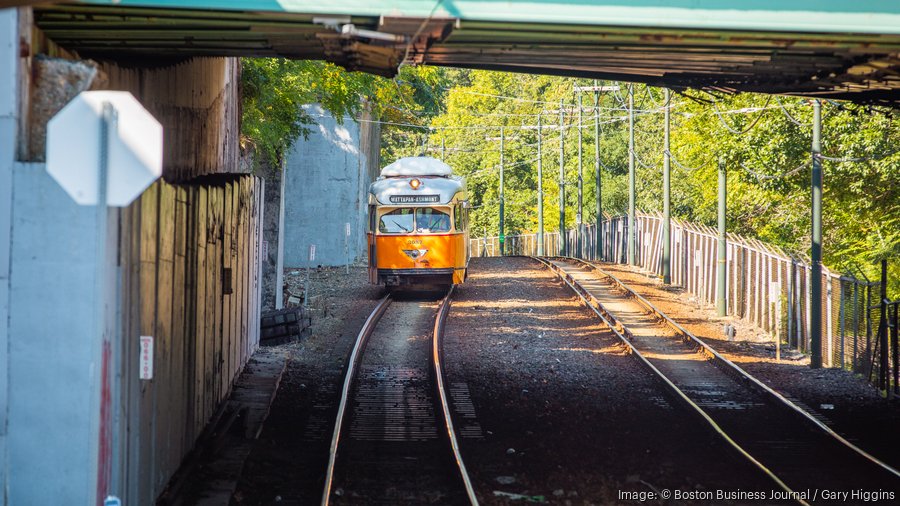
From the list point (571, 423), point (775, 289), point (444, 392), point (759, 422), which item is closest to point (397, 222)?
point (775, 289)

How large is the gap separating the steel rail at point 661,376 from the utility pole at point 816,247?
3.13 meters

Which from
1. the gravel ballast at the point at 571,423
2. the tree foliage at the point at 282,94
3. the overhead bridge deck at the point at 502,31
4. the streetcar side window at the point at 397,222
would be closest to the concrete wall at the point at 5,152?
the overhead bridge deck at the point at 502,31

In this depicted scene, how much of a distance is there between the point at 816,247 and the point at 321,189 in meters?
26.2

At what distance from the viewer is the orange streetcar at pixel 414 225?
96.0 feet

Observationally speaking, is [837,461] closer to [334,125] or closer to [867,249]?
[867,249]

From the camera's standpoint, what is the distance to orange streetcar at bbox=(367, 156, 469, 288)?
2925 cm

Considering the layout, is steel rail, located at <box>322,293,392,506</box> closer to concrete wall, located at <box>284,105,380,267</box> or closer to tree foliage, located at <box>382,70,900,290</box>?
tree foliage, located at <box>382,70,900,290</box>

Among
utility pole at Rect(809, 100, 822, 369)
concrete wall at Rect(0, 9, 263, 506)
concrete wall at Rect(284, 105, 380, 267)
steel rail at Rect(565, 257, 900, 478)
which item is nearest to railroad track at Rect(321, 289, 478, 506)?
concrete wall at Rect(0, 9, 263, 506)

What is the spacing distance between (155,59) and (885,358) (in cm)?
1151

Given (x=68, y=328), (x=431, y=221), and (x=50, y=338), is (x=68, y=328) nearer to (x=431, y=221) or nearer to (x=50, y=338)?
(x=50, y=338)

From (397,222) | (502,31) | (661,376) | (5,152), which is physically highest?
(502,31)

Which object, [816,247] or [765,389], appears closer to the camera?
[765,389]

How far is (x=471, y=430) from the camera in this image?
1397 cm

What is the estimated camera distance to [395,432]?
13875 mm
